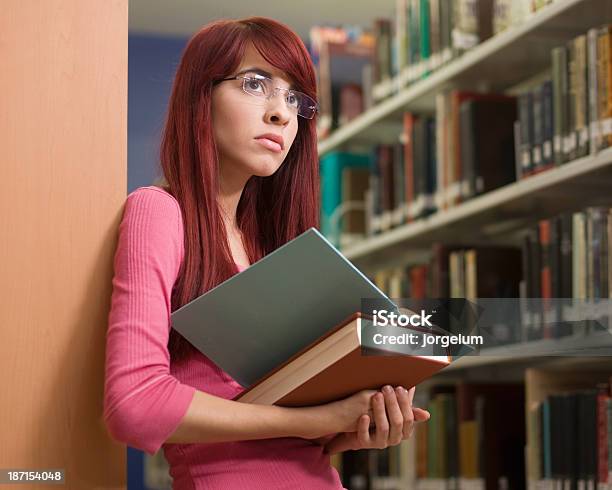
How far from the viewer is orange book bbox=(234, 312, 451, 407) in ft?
3.01

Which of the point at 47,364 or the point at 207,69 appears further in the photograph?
the point at 207,69

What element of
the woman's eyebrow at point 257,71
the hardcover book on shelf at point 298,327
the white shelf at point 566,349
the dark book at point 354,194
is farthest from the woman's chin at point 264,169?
the dark book at point 354,194

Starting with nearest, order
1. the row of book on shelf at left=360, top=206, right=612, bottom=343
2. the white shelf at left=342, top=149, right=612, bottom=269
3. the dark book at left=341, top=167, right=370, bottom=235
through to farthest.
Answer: the row of book on shelf at left=360, top=206, right=612, bottom=343, the white shelf at left=342, top=149, right=612, bottom=269, the dark book at left=341, top=167, right=370, bottom=235

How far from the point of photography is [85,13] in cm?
104

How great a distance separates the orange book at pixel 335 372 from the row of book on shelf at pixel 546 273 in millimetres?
1072

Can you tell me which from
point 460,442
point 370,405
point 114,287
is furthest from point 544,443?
point 114,287

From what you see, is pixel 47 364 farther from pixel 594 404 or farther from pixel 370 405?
pixel 594 404

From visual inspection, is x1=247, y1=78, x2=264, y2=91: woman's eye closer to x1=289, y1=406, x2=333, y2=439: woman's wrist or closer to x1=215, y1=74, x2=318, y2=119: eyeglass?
x1=215, y1=74, x2=318, y2=119: eyeglass

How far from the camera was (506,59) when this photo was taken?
2.60m

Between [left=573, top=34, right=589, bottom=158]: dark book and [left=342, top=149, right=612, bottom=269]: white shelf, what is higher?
[left=573, top=34, right=589, bottom=158]: dark book

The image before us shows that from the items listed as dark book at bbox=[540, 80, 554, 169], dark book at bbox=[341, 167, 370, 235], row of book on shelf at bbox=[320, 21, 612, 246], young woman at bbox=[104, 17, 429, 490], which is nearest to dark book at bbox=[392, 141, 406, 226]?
row of book on shelf at bbox=[320, 21, 612, 246]

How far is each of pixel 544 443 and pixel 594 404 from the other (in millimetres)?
220

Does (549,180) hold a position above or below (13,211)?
above

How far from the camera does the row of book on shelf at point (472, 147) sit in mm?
2078
